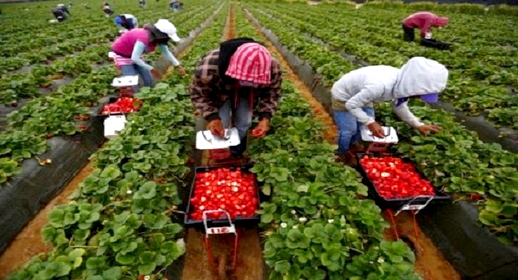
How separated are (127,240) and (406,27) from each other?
12.5 metres

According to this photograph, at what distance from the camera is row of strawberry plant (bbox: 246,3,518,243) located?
2.77 meters

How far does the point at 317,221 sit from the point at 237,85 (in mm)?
1667

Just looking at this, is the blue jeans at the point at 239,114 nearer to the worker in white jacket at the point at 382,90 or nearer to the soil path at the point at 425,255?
the worker in white jacket at the point at 382,90

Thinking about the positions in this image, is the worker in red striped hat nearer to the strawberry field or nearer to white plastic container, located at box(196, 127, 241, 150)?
white plastic container, located at box(196, 127, 241, 150)

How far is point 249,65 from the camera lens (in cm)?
270

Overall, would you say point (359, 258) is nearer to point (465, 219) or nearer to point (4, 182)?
point (465, 219)

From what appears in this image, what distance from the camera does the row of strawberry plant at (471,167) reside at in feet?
9.07

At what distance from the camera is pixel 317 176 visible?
3148mm

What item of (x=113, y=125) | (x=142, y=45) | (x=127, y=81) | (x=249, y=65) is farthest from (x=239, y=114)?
(x=127, y=81)

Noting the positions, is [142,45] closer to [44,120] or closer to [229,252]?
[44,120]

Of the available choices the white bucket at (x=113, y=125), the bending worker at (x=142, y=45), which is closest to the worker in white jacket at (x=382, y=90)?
the bending worker at (x=142, y=45)

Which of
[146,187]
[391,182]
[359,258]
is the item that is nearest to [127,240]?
[146,187]

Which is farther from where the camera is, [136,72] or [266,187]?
[136,72]

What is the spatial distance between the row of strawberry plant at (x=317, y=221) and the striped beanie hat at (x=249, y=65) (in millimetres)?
1041
